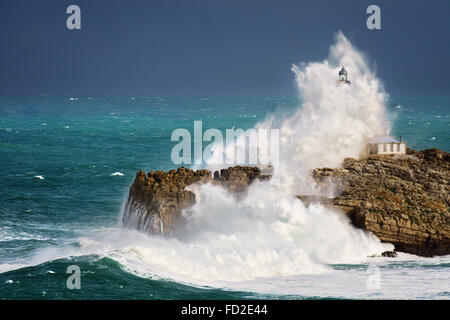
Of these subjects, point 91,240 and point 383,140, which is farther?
point 383,140

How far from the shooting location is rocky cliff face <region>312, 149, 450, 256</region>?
28.6 meters

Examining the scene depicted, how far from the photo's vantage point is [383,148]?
35344mm

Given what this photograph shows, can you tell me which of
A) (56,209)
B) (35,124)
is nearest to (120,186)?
(56,209)

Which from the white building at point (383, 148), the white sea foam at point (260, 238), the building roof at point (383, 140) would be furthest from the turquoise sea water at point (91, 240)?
the building roof at point (383, 140)

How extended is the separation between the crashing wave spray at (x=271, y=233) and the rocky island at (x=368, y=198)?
0.44 meters

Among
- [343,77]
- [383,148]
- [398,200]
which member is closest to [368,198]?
[398,200]

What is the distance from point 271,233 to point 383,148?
9392 mm

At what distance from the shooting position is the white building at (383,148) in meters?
35.3

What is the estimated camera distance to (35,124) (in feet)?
349

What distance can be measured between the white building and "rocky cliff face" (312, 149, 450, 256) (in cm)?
197

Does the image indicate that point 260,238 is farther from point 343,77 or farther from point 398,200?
point 343,77

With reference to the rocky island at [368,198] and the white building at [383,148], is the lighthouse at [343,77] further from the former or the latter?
the rocky island at [368,198]
